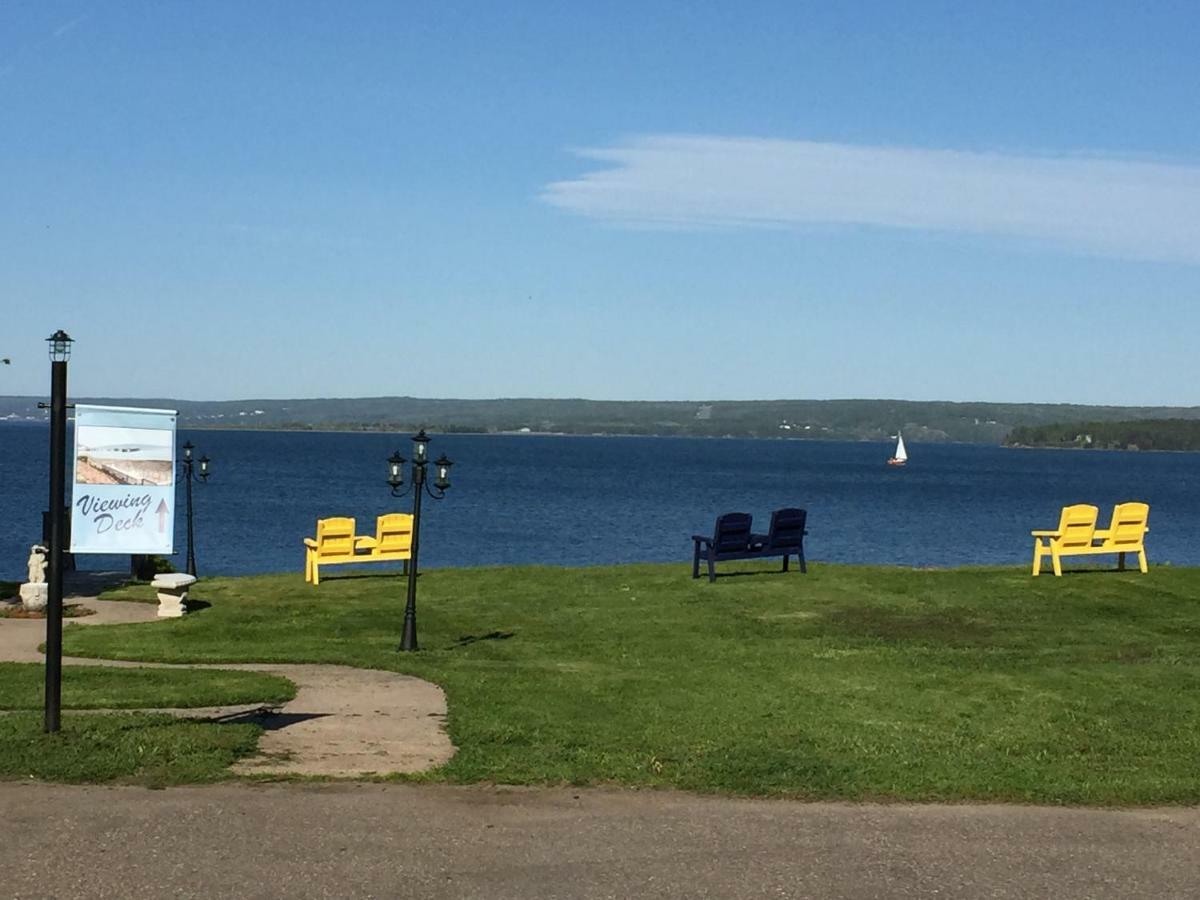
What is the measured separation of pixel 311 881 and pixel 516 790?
2.51m

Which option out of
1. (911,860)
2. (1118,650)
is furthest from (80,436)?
(911,860)

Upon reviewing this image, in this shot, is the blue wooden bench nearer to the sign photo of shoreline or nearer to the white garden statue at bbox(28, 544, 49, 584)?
the sign photo of shoreline

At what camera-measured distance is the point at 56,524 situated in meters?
11.5

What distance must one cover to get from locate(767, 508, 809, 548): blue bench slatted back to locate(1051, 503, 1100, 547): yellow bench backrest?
4.42 metres

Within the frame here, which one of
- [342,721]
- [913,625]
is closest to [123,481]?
[342,721]

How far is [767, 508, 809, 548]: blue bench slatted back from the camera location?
2562 cm

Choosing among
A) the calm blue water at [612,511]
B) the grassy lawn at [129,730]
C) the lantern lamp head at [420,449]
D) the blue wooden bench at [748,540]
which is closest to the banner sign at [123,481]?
the lantern lamp head at [420,449]

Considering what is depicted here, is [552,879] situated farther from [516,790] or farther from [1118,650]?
[1118,650]

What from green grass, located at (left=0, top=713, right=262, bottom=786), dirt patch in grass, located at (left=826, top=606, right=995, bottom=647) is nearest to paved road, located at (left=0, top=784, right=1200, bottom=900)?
green grass, located at (left=0, top=713, right=262, bottom=786)

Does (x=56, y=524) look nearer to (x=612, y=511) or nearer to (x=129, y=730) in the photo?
(x=129, y=730)

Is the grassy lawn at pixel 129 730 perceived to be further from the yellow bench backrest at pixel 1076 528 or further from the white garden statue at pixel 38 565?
the yellow bench backrest at pixel 1076 528

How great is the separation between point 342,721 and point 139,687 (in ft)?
9.10

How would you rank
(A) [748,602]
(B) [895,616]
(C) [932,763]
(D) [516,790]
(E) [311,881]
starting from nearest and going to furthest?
1. (E) [311,881]
2. (D) [516,790]
3. (C) [932,763]
4. (B) [895,616]
5. (A) [748,602]

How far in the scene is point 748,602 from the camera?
22.0m
